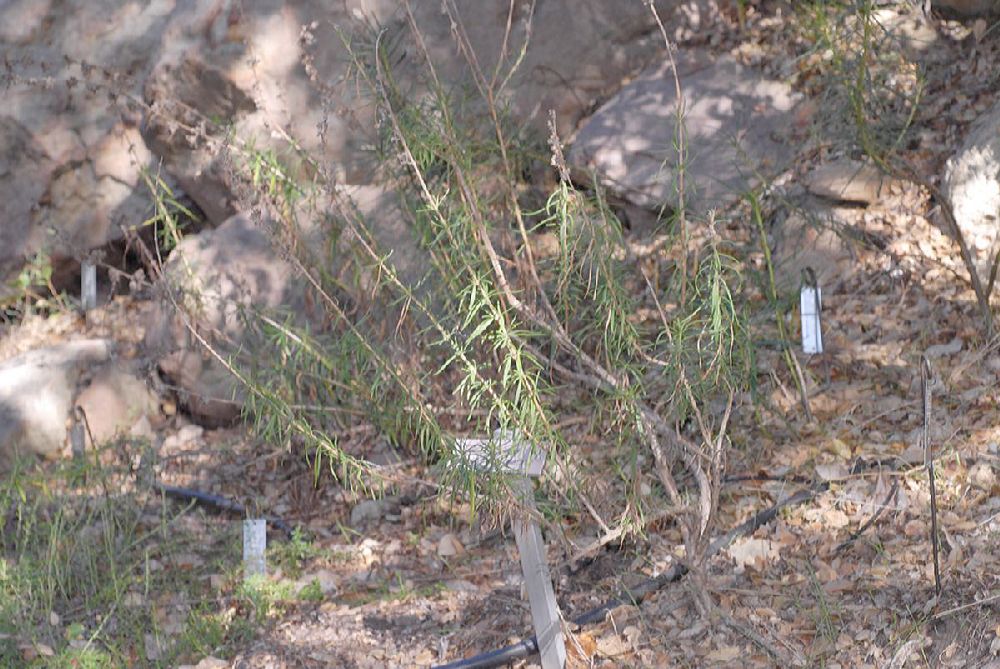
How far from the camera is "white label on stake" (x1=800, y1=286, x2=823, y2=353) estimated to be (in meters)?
4.23

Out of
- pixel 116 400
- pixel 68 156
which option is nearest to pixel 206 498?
pixel 116 400

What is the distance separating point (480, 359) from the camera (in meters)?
4.26

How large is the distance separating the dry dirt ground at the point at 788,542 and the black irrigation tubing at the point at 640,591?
34 millimetres

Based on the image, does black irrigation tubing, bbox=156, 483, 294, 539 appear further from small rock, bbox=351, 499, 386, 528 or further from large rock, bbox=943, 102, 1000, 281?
large rock, bbox=943, 102, 1000, 281

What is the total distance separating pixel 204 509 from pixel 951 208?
3.38 metres

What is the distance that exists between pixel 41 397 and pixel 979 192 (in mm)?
4452

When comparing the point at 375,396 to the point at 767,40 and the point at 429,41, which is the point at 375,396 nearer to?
the point at 429,41

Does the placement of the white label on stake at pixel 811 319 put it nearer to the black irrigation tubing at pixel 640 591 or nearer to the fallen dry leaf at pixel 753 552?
the black irrigation tubing at pixel 640 591

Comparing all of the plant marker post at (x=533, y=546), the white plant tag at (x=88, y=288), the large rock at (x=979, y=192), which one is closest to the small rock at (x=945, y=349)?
the large rock at (x=979, y=192)

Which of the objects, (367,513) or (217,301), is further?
(217,301)

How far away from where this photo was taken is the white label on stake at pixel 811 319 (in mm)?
4227

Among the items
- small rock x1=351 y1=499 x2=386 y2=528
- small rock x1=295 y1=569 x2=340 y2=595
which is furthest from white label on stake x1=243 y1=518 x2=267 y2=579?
small rock x1=351 y1=499 x2=386 y2=528

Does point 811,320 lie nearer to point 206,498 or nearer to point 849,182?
point 849,182

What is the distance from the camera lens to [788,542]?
378 cm
